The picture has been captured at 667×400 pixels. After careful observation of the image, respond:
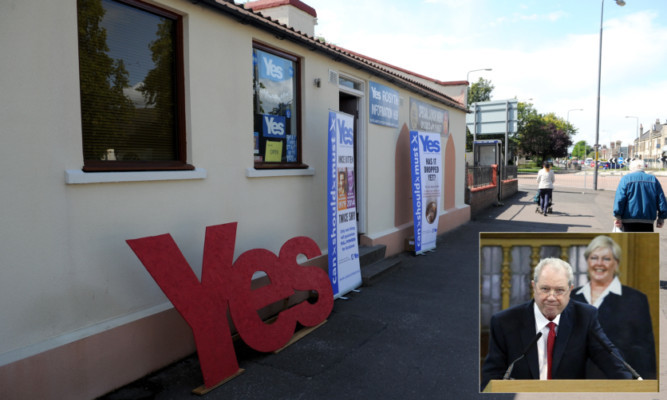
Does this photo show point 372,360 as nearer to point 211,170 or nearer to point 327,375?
point 327,375

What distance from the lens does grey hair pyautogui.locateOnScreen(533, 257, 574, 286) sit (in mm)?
2018

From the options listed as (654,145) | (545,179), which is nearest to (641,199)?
(545,179)

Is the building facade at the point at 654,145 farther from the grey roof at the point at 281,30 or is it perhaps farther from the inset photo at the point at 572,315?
the inset photo at the point at 572,315

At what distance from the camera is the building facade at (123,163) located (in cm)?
327

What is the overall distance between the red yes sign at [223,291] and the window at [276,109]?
1302 millimetres

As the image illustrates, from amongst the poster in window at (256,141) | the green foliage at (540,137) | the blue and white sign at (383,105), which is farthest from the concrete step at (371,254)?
the green foliage at (540,137)

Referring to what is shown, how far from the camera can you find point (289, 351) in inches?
186

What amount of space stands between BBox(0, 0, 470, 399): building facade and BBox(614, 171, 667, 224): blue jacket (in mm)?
4528

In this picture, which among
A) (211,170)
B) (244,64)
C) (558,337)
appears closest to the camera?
(558,337)

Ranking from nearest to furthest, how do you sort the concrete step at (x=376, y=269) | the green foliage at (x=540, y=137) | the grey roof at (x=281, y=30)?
the grey roof at (x=281, y=30) < the concrete step at (x=376, y=269) < the green foliage at (x=540, y=137)

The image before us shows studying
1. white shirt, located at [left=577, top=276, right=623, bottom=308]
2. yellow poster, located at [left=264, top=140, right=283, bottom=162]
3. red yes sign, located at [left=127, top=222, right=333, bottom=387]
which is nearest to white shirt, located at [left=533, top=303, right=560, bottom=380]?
white shirt, located at [left=577, top=276, right=623, bottom=308]

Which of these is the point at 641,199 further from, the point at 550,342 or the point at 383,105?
the point at 550,342

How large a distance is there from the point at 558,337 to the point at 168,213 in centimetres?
349

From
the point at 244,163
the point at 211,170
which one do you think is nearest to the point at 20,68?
the point at 211,170
